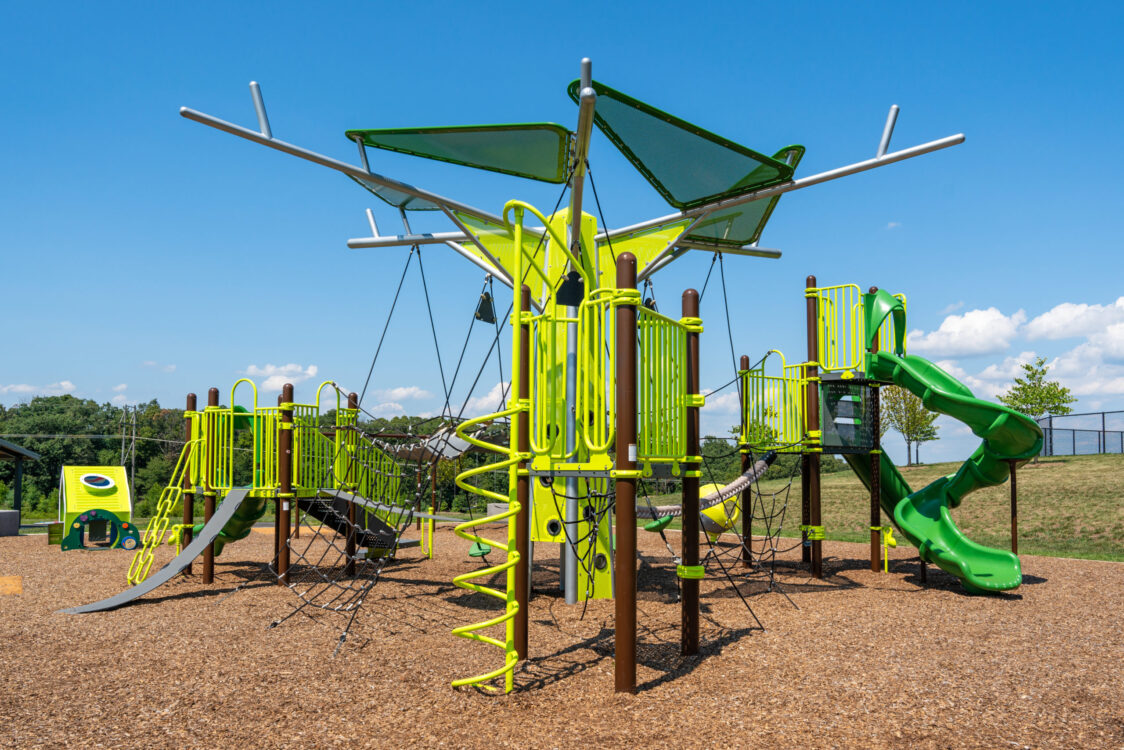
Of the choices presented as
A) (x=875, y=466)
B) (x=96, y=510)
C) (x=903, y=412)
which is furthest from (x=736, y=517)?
(x=903, y=412)

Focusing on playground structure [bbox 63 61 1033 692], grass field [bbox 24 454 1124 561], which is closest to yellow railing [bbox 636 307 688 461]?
playground structure [bbox 63 61 1033 692]

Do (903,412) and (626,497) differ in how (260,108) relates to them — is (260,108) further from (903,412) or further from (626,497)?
(903,412)

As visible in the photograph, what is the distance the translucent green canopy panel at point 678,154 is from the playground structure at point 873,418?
3.49 metres

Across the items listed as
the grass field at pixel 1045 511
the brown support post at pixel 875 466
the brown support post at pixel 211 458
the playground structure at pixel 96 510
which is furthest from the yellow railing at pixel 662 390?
the playground structure at pixel 96 510

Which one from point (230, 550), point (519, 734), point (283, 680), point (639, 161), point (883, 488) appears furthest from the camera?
point (230, 550)

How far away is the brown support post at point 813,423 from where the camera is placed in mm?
11344

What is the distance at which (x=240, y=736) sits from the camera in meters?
4.92

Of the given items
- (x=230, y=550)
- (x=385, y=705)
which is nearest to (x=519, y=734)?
(x=385, y=705)

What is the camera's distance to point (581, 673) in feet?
20.5

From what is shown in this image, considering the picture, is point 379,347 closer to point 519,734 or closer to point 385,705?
point 385,705

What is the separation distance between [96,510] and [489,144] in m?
14.3

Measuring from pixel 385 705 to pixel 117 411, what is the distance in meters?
66.9

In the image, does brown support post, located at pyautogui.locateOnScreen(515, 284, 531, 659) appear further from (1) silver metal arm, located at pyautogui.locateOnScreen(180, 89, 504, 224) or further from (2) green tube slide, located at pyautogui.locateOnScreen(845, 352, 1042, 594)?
(2) green tube slide, located at pyautogui.locateOnScreen(845, 352, 1042, 594)

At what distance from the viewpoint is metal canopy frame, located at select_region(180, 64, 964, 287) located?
7238 mm
